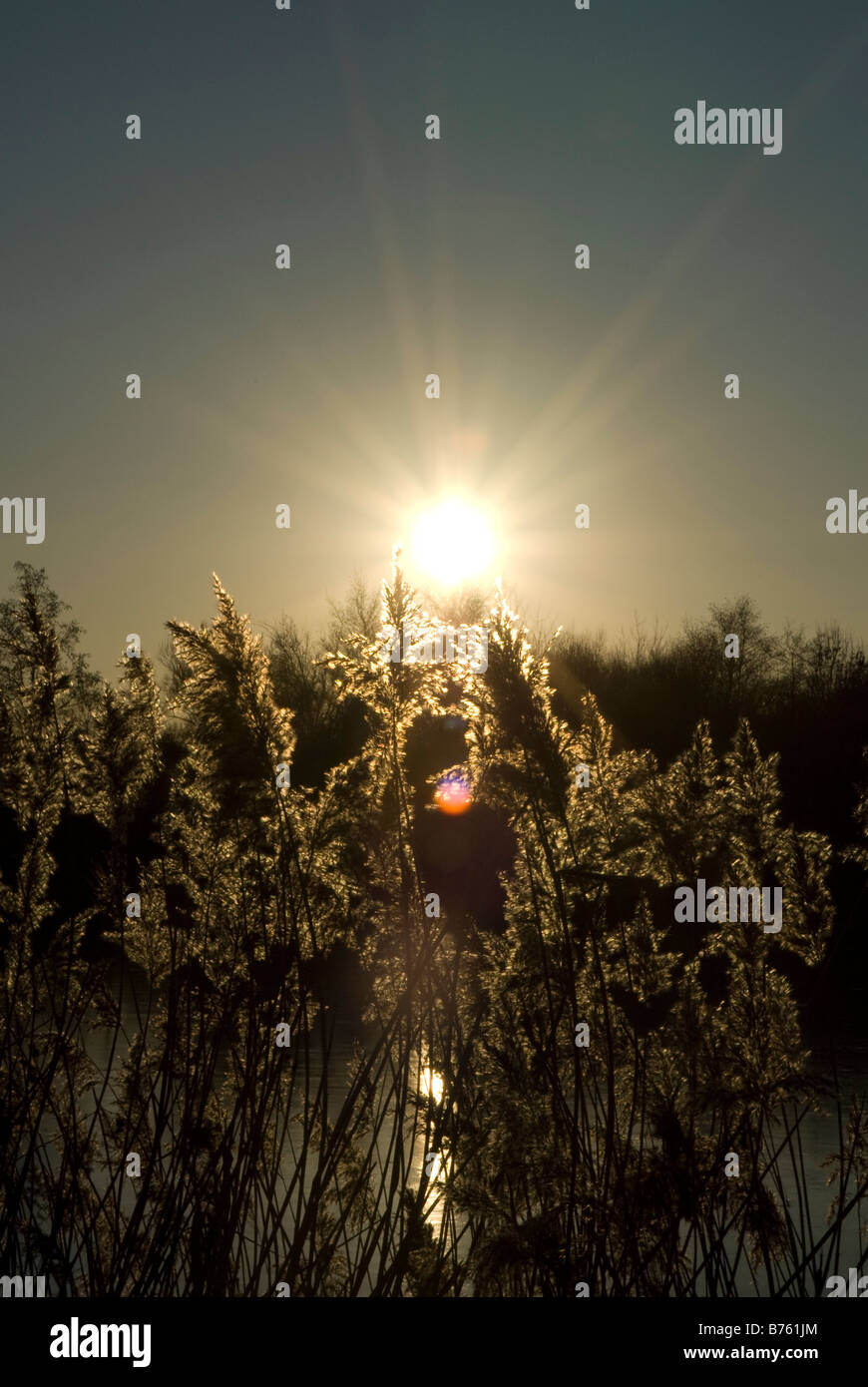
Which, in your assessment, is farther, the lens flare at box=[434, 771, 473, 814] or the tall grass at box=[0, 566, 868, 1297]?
the lens flare at box=[434, 771, 473, 814]

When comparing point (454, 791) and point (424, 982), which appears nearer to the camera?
point (454, 791)

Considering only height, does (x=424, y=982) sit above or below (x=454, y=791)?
below

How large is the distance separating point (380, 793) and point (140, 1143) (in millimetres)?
1660

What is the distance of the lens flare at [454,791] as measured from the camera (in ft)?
12.5

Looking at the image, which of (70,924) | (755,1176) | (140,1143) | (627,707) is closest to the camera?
(755,1176)

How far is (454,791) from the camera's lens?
3861 mm

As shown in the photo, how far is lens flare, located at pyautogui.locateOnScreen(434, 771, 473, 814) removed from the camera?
3.79 m

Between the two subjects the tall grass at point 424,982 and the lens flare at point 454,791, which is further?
the lens flare at point 454,791

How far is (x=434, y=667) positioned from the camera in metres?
3.85
